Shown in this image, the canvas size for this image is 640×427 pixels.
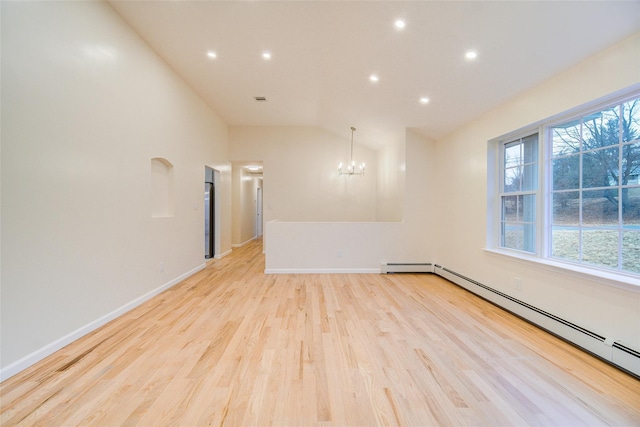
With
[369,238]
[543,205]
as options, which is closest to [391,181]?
[369,238]

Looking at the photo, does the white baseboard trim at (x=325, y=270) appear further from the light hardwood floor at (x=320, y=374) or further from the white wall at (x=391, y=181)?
the light hardwood floor at (x=320, y=374)

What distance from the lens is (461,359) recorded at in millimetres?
2045

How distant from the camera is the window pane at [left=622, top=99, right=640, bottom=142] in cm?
205

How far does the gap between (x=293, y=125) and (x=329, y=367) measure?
593 centimetres

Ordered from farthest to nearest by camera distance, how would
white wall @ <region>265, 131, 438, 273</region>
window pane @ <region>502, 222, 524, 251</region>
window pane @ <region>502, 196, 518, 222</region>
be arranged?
white wall @ <region>265, 131, 438, 273</region>, window pane @ <region>502, 196, 518, 222</region>, window pane @ <region>502, 222, 524, 251</region>

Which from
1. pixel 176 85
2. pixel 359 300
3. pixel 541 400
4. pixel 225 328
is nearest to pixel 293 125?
pixel 176 85

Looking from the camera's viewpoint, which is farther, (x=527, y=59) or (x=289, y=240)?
(x=289, y=240)

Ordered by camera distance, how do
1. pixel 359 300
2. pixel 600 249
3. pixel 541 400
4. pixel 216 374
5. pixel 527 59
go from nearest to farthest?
pixel 541 400 → pixel 216 374 → pixel 600 249 → pixel 527 59 → pixel 359 300

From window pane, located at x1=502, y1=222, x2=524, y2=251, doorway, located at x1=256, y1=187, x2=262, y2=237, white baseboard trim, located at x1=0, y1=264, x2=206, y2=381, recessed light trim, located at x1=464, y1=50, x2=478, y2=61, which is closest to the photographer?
white baseboard trim, located at x1=0, y1=264, x2=206, y2=381

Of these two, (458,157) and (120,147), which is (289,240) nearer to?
(120,147)

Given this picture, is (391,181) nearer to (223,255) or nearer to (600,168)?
(600,168)

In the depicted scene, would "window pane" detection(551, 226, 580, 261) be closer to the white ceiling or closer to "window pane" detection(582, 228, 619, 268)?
"window pane" detection(582, 228, 619, 268)

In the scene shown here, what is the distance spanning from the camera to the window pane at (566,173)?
8.32 feet

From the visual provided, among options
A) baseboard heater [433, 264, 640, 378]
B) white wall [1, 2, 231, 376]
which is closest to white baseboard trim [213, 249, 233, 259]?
white wall [1, 2, 231, 376]
